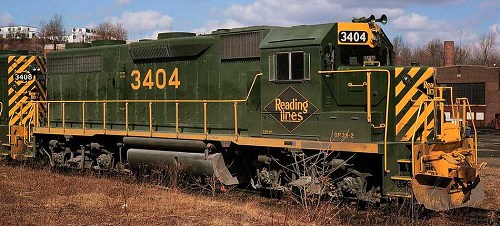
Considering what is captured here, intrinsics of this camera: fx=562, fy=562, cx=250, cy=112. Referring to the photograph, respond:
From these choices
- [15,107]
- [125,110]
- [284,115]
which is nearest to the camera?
[284,115]

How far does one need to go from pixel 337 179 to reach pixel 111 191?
4.20m

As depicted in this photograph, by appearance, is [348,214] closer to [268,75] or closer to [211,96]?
[268,75]

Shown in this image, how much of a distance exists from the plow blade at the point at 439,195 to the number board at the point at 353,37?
2.74 metres

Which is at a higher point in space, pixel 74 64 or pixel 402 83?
pixel 74 64

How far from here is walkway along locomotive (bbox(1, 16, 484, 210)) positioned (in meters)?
8.98

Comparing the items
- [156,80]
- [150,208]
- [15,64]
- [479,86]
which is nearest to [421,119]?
[150,208]

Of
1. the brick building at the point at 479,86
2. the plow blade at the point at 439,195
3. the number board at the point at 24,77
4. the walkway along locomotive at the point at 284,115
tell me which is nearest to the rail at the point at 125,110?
the walkway along locomotive at the point at 284,115

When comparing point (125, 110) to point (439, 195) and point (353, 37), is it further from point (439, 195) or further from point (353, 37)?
point (439, 195)

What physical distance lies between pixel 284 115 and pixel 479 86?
121 feet

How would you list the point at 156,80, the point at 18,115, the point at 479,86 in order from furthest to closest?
the point at 479,86 → the point at 18,115 → the point at 156,80

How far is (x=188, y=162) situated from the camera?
11.5 meters

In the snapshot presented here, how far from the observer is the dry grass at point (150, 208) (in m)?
7.81

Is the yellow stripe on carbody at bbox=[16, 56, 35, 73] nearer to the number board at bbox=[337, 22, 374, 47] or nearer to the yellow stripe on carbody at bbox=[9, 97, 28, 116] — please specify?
the yellow stripe on carbody at bbox=[9, 97, 28, 116]

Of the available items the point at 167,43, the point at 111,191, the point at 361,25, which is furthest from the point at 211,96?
the point at 361,25
